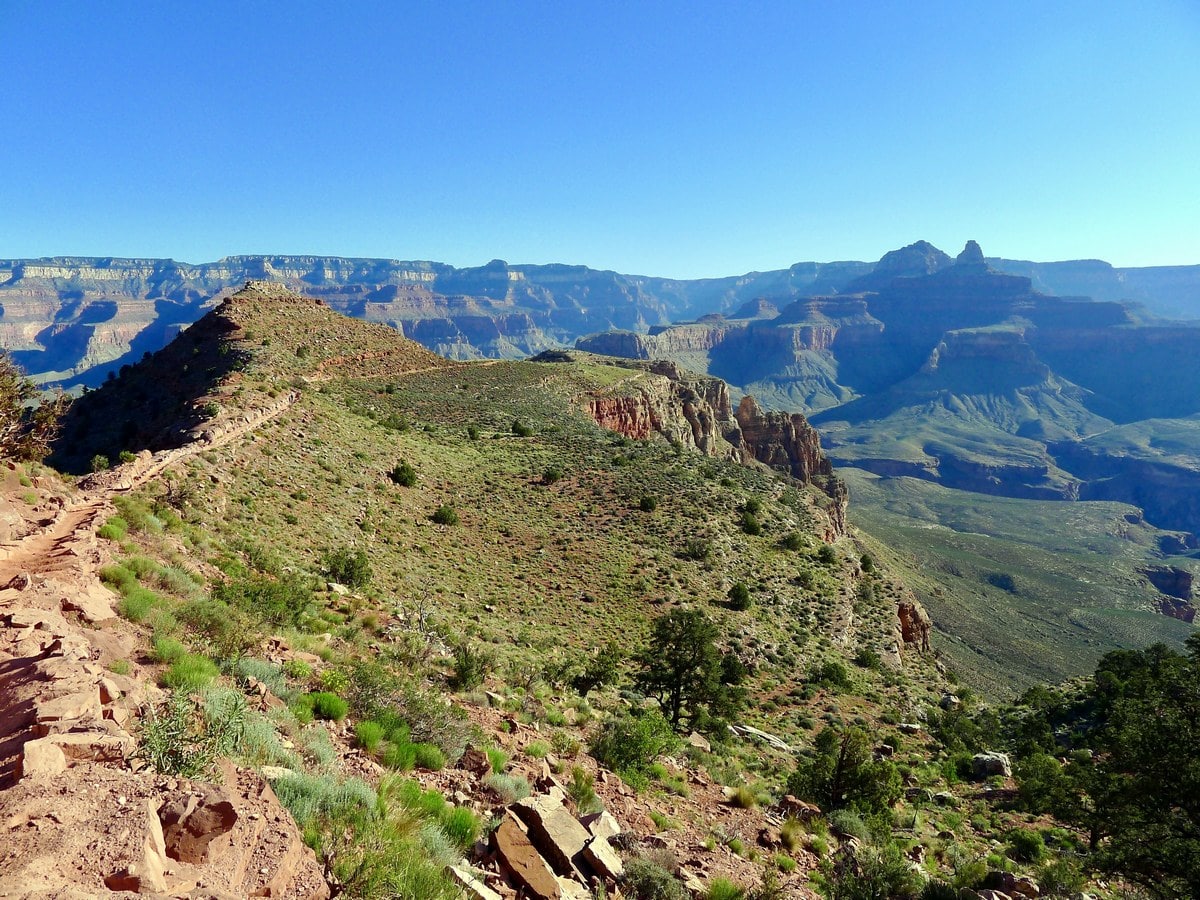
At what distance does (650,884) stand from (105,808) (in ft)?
17.9

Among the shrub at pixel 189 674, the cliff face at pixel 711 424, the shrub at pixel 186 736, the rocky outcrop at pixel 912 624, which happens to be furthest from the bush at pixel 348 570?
the cliff face at pixel 711 424

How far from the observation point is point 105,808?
4.39 metres

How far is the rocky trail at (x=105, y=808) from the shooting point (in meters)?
3.89

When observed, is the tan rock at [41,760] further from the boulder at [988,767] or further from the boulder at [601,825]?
the boulder at [988,767]

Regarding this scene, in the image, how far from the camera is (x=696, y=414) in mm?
86500

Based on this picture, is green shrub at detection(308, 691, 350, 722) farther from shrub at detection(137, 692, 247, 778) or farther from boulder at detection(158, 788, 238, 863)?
boulder at detection(158, 788, 238, 863)

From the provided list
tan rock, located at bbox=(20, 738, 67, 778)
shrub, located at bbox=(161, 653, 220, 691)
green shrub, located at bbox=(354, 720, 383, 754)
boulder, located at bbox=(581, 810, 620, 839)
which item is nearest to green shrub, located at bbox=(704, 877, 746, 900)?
boulder, located at bbox=(581, 810, 620, 839)

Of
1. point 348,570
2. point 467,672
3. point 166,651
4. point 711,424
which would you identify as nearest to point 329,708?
point 166,651

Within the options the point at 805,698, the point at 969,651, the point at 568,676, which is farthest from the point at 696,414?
the point at 568,676

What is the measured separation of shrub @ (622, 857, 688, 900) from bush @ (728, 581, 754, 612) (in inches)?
940

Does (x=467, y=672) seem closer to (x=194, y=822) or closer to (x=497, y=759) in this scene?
(x=497, y=759)

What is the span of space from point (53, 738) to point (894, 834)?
14661mm

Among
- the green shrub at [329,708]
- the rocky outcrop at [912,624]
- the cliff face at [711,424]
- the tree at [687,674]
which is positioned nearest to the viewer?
the green shrub at [329,708]

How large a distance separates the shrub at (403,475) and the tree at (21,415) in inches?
576
